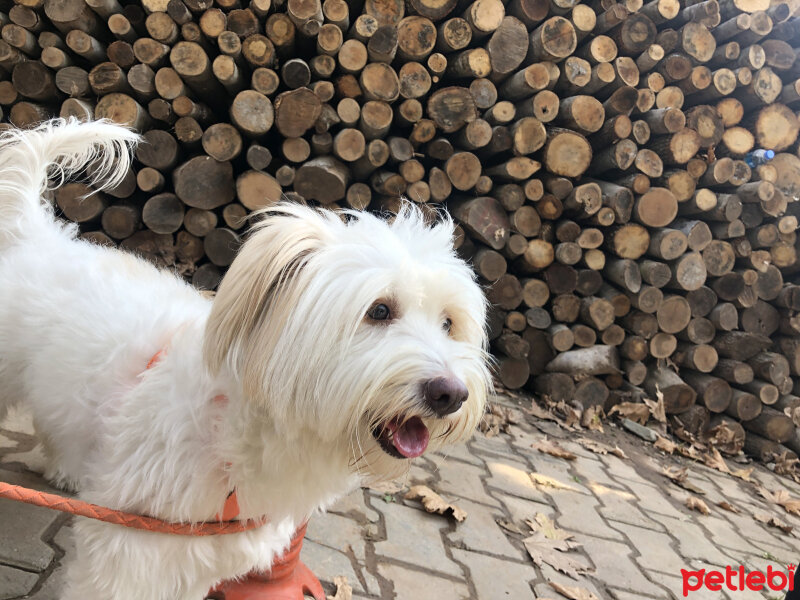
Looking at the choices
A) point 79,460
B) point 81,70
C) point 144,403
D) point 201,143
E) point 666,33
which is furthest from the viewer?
point 666,33

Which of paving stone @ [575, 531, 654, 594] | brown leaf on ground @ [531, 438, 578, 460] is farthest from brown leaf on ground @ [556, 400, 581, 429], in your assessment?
paving stone @ [575, 531, 654, 594]

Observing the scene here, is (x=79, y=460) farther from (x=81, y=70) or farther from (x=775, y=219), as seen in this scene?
(x=775, y=219)

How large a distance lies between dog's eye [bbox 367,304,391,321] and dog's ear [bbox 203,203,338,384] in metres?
0.19

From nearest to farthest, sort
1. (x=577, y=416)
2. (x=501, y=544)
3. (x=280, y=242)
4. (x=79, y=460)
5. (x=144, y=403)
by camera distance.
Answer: (x=280, y=242) < (x=144, y=403) < (x=79, y=460) < (x=501, y=544) < (x=577, y=416)

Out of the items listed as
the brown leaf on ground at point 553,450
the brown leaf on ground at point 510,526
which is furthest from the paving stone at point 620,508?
the brown leaf on ground at point 510,526

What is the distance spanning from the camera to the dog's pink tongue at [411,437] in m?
1.33

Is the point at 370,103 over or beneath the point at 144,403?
over

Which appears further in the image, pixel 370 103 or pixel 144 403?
pixel 370 103

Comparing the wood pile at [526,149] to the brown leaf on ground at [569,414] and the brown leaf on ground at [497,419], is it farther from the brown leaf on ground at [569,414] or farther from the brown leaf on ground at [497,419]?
the brown leaf on ground at [497,419]

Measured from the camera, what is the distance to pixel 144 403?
4.96 ft

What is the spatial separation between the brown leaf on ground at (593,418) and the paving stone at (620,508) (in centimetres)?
108

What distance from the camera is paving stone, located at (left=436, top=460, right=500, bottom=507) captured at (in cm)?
305

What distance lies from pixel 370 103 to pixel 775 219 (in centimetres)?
390

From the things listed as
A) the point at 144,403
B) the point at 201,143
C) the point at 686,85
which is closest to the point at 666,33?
the point at 686,85
